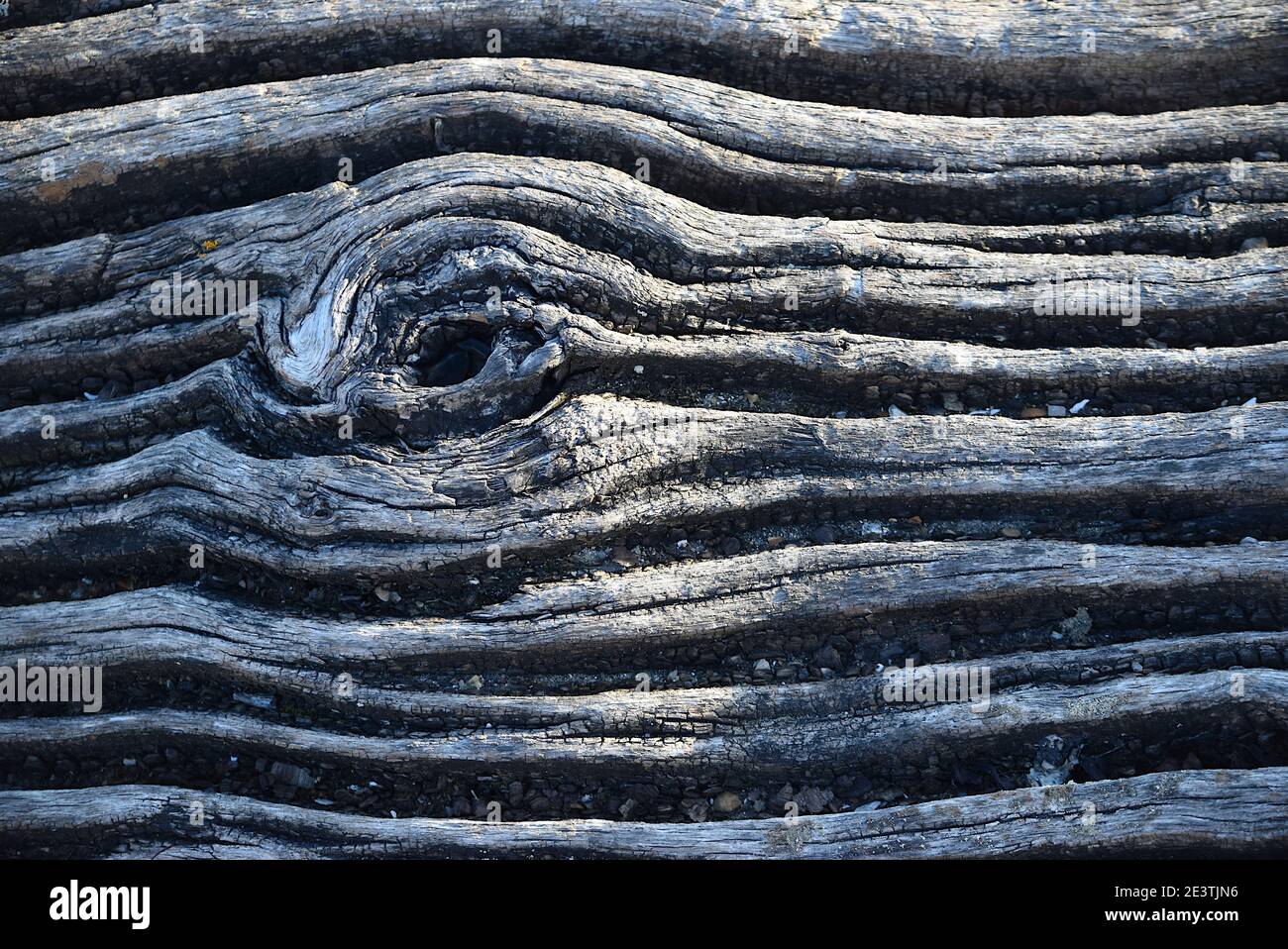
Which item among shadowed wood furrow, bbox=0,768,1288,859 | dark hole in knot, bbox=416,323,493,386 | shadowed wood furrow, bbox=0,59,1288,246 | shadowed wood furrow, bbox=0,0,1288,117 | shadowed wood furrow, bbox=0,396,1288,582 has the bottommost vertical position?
shadowed wood furrow, bbox=0,768,1288,859

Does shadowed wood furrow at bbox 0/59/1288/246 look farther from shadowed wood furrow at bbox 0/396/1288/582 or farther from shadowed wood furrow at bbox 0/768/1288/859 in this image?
shadowed wood furrow at bbox 0/768/1288/859

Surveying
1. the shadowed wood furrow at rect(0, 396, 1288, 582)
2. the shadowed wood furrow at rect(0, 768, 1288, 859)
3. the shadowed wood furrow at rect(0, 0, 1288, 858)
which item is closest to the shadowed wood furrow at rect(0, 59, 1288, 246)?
the shadowed wood furrow at rect(0, 0, 1288, 858)

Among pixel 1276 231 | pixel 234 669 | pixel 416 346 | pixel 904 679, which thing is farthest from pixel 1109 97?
pixel 234 669

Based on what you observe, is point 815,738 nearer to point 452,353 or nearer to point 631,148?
point 452,353

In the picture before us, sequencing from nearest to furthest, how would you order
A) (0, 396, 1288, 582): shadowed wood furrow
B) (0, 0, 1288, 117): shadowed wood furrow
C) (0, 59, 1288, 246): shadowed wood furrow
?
(0, 396, 1288, 582): shadowed wood furrow < (0, 59, 1288, 246): shadowed wood furrow < (0, 0, 1288, 117): shadowed wood furrow

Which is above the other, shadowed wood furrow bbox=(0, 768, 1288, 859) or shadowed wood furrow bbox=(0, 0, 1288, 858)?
shadowed wood furrow bbox=(0, 0, 1288, 858)

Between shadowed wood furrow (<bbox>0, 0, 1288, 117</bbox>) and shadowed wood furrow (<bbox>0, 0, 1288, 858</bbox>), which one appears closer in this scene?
shadowed wood furrow (<bbox>0, 0, 1288, 858</bbox>)

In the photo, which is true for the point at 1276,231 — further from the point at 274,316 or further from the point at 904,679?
the point at 274,316

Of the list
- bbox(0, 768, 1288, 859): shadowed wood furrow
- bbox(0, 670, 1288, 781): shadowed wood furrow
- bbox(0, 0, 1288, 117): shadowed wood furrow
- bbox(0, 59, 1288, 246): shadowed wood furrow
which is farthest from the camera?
bbox(0, 0, 1288, 117): shadowed wood furrow
